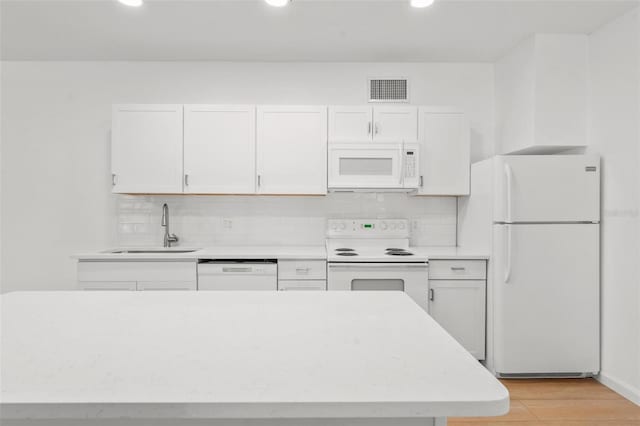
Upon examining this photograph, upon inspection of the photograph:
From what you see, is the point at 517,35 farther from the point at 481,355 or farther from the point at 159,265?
the point at 159,265

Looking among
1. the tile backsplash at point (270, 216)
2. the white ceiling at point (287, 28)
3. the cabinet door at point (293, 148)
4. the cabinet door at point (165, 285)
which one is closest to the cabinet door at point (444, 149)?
the tile backsplash at point (270, 216)

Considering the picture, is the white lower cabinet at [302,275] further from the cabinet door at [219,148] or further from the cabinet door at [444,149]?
the cabinet door at [444,149]

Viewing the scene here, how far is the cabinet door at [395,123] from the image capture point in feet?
10.7

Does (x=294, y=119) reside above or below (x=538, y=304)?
above

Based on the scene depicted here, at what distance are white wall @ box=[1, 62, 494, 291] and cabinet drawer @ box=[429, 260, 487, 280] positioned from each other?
62 cm

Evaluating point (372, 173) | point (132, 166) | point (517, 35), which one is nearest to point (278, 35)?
point (372, 173)

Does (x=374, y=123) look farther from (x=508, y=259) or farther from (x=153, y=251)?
(x=153, y=251)

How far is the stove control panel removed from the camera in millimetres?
3555

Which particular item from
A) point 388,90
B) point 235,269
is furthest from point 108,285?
point 388,90

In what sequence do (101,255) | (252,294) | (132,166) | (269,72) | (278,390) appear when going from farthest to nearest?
(269,72), (132,166), (101,255), (252,294), (278,390)

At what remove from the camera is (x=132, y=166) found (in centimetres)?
321

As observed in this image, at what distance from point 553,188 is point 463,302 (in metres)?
1.05

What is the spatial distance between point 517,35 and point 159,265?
3248 mm

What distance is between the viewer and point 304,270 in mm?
2990
